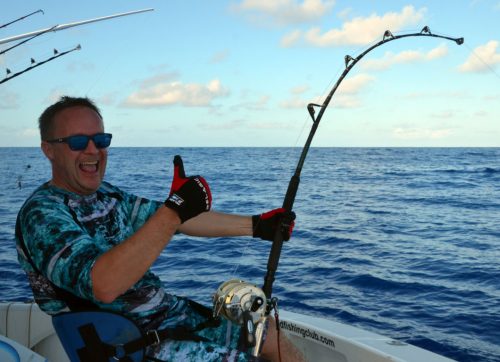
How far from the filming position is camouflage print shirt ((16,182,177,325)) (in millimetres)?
1822

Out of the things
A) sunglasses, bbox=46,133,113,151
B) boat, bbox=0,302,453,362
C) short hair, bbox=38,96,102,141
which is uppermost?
short hair, bbox=38,96,102,141

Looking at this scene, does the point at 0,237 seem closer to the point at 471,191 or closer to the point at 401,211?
the point at 401,211

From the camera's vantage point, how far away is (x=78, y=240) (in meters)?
1.86

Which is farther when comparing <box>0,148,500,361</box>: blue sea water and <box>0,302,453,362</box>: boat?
<box>0,148,500,361</box>: blue sea water

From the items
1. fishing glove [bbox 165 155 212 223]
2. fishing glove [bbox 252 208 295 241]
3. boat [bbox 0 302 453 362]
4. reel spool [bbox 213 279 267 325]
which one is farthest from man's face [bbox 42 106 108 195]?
boat [bbox 0 302 453 362]

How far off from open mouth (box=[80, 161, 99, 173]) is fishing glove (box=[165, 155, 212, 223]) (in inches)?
19.9

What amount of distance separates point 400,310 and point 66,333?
5009mm

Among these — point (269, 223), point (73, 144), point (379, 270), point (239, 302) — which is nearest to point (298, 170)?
point (269, 223)

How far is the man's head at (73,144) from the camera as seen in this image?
2223 millimetres

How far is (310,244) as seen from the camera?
33.6ft

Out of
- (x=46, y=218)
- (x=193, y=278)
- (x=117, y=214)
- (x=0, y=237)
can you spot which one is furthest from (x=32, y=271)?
(x=0, y=237)

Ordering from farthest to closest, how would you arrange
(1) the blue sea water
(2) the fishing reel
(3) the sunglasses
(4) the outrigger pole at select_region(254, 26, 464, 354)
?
1. (1) the blue sea water
2. (4) the outrigger pole at select_region(254, 26, 464, 354)
3. (2) the fishing reel
4. (3) the sunglasses

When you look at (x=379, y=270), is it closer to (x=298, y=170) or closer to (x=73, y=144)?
(x=298, y=170)

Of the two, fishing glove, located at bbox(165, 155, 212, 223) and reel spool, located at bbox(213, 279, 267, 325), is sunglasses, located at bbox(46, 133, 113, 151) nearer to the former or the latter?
fishing glove, located at bbox(165, 155, 212, 223)
